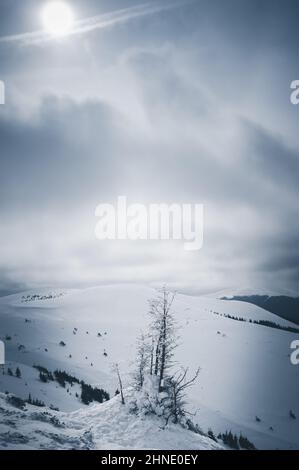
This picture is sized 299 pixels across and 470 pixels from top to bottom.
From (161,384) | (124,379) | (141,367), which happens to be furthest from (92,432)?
(124,379)

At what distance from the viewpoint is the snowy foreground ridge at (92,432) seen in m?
10.9

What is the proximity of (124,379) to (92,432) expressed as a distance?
1515 centimetres

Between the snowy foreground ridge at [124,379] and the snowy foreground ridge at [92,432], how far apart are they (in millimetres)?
41

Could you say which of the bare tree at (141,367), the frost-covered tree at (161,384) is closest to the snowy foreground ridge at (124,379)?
the frost-covered tree at (161,384)

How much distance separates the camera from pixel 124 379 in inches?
1093

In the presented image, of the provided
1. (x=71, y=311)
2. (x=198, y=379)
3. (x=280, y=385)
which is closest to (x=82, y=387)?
(x=198, y=379)

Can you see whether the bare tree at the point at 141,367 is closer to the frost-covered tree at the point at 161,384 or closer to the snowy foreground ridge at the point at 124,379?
the frost-covered tree at the point at 161,384

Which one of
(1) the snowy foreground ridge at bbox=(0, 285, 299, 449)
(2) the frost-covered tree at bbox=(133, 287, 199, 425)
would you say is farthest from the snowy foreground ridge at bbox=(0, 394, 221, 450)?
(2) the frost-covered tree at bbox=(133, 287, 199, 425)

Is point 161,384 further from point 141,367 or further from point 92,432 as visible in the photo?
point 92,432

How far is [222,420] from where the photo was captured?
23.1m

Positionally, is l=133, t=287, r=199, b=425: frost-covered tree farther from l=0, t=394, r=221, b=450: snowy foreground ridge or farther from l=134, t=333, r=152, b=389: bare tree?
l=0, t=394, r=221, b=450: snowy foreground ridge

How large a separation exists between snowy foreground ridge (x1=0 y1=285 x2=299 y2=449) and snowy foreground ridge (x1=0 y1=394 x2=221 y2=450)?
0.13ft

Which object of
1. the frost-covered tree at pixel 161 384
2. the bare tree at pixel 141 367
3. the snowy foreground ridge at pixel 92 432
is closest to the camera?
the snowy foreground ridge at pixel 92 432

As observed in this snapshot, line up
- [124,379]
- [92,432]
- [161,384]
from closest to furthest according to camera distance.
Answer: [92,432] → [161,384] → [124,379]
